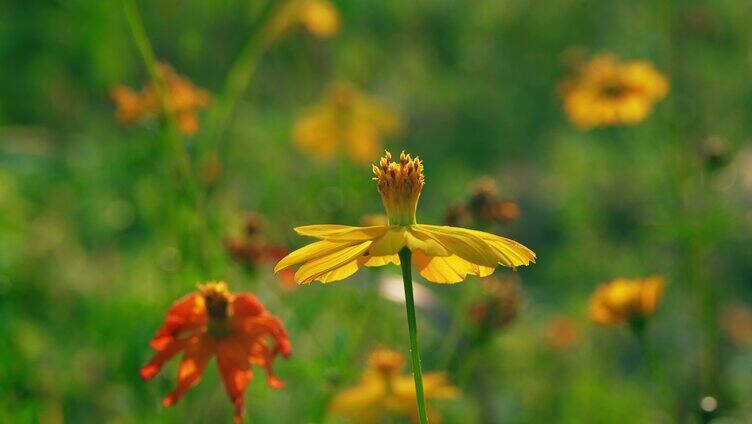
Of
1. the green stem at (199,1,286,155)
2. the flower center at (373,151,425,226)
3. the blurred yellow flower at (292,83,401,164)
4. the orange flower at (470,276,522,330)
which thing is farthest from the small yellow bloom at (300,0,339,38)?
the flower center at (373,151,425,226)

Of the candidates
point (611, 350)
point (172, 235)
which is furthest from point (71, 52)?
point (611, 350)

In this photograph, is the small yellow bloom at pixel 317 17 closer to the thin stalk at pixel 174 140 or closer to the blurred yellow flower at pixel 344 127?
A: the blurred yellow flower at pixel 344 127

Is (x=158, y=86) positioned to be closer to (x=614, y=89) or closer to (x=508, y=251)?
(x=508, y=251)

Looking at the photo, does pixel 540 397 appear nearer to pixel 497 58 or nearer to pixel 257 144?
pixel 257 144

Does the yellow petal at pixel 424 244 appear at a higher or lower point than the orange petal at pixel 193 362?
higher

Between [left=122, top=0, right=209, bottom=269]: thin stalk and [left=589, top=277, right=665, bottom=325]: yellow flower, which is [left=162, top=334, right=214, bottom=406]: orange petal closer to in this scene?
[left=122, top=0, right=209, bottom=269]: thin stalk

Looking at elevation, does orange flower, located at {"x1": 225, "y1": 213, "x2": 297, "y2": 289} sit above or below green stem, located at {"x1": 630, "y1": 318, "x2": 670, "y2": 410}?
above

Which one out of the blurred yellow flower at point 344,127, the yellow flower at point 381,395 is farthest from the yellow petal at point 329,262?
the blurred yellow flower at point 344,127
